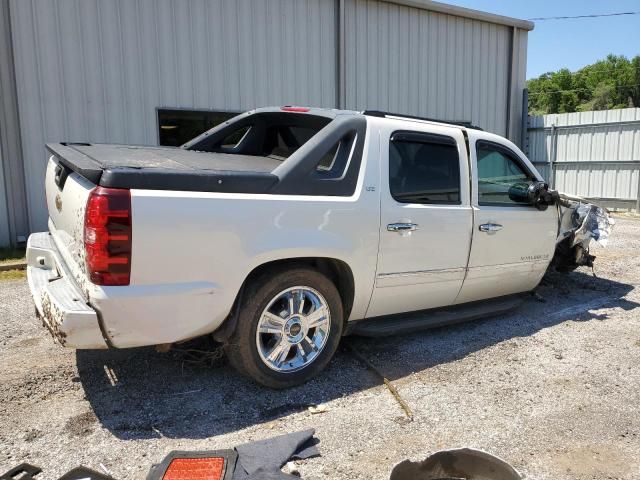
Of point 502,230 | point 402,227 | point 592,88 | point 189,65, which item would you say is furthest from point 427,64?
point 592,88

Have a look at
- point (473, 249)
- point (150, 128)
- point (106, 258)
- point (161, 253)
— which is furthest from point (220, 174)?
point (150, 128)

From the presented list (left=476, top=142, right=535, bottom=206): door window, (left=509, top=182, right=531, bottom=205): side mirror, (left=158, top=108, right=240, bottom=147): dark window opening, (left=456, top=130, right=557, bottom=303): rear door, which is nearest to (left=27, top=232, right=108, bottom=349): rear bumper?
(left=456, top=130, right=557, bottom=303): rear door

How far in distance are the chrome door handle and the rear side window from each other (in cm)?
18

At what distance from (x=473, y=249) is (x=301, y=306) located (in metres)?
1.67

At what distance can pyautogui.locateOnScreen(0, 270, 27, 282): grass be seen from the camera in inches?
264

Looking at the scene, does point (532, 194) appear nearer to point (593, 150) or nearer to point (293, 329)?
point (293, 329)

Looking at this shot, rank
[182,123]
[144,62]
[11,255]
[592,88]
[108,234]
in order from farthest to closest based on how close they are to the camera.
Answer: [592,88]
[182,123]
[144,62]
[11,255]
[108,234]

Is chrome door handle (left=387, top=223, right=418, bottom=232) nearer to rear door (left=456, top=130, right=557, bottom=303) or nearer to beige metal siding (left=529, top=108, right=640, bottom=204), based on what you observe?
rear door (left=456, top=130, right=557, bottom=303)

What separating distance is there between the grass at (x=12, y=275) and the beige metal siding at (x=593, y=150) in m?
13.9

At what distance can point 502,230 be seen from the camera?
470cm

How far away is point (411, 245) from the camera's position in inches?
159

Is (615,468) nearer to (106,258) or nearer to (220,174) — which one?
(220,174)

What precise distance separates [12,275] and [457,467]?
20.2 feet

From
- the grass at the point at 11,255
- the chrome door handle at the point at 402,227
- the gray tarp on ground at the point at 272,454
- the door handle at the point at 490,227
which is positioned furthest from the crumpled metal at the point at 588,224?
the grass at the point at 11,255
